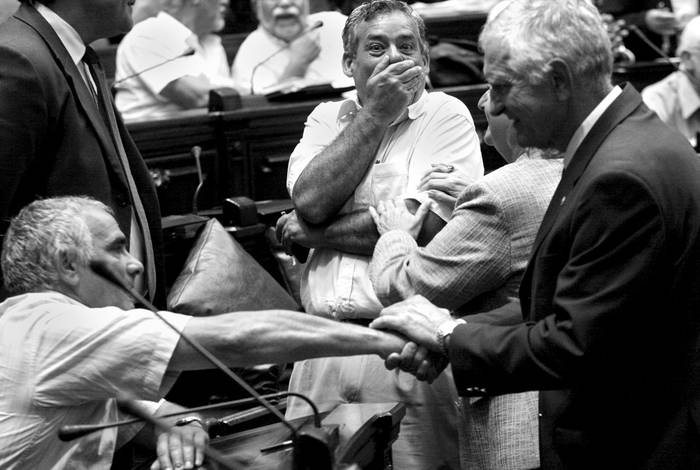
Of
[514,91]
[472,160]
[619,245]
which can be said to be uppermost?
[514,91]

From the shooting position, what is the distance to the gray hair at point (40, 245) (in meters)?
2.65

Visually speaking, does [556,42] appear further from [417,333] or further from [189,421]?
→ [189,421]

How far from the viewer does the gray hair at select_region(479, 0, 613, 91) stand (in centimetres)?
229

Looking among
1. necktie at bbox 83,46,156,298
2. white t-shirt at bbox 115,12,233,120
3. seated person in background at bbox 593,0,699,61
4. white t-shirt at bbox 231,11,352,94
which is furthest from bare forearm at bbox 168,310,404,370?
seated person in background at bbox 593,0,699,61

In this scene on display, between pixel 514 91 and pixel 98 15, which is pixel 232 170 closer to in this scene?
pixel 98 15

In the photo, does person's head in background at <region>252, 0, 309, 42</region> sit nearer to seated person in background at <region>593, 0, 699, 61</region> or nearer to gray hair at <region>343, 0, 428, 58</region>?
seated person in background at <region>593, 0, 699, 61</region>

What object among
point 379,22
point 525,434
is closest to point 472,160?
point 379,22

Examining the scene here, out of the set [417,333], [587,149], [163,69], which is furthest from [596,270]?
[163,69]

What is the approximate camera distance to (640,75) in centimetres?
665

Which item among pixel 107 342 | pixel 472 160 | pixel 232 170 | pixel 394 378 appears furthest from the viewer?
pixel 232 170

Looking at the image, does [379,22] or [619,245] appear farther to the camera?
[379,22]

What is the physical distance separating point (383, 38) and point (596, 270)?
1.20m

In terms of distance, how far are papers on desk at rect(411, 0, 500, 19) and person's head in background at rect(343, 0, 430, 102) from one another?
3.57 m

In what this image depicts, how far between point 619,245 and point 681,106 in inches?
170
